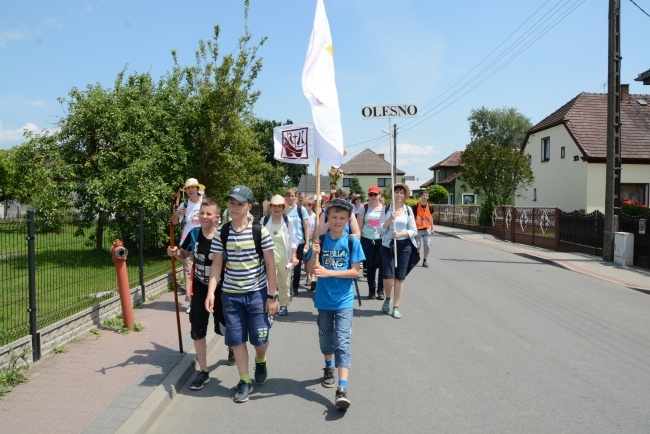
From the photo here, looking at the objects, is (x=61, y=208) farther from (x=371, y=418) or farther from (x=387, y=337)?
(x=371, y=418)

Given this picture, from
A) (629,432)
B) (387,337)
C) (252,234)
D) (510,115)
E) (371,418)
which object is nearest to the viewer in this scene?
(629,432)

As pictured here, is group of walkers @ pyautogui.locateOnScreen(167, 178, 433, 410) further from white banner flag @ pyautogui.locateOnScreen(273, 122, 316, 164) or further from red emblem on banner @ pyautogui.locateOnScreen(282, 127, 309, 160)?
red emblem on banner @ pyautogui.locateOnScreen(282, 127, 309, 160)

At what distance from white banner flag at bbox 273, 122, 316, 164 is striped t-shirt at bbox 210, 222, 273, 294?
231 inches

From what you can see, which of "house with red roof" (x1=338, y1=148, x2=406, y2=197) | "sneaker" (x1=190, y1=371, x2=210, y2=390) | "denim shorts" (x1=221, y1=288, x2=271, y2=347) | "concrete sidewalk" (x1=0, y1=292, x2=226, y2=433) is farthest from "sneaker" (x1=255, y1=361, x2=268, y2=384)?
"house with red roof" (x1=338, y1=148, x2=406, y2=197)

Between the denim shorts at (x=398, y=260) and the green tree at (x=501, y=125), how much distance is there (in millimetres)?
57282

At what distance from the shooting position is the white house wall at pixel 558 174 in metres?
28.0

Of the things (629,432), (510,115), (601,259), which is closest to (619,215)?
(601,259)

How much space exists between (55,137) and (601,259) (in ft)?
47.0

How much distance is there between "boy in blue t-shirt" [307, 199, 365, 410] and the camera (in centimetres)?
470

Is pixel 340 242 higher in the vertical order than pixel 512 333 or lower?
higher

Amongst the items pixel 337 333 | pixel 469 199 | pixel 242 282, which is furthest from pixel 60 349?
pixel 469 199

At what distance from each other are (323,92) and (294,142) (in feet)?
18.9

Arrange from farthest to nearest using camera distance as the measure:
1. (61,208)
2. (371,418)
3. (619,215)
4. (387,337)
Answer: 1. (619,215)
2. (61,208)
3. (387,337)
4. (371,418)

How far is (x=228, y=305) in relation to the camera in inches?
185
